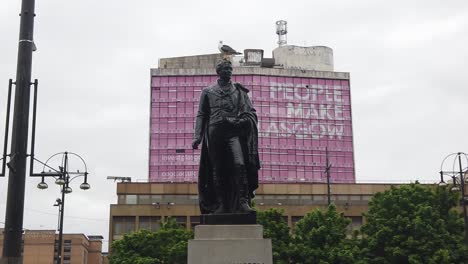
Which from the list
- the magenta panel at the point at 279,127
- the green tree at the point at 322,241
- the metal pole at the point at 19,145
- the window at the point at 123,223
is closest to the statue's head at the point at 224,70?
the metal pole at the point at 19,145

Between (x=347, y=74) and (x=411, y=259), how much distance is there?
75174 mm

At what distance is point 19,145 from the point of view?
951 cm

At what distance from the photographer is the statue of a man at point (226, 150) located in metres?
11.9

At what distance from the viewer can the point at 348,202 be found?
3027 inches

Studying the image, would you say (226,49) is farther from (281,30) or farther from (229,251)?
(229,251)

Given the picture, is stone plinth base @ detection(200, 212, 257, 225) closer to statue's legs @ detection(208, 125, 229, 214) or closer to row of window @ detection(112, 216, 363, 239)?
statue's legs @ detection(208, 125, 229, 214)

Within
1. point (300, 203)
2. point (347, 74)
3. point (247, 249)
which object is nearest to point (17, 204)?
point (247, 249)

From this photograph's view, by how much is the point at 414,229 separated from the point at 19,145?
27.1 m

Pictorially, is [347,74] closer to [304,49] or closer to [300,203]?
[304,49]

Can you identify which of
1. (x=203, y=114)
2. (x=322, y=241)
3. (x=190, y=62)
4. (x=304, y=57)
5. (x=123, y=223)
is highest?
(x=304, y=57)

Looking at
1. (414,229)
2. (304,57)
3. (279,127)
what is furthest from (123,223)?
(414,229)

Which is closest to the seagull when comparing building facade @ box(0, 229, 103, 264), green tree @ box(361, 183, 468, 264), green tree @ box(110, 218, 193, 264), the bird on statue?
the bird on statue

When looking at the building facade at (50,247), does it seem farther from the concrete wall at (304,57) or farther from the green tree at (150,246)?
the green tree at (150,246)

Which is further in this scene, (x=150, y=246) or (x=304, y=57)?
(x=304, y=57)
